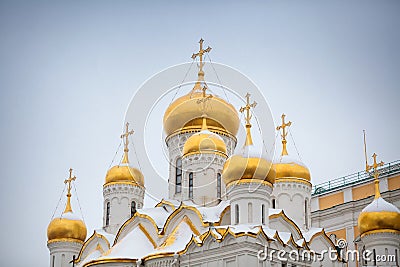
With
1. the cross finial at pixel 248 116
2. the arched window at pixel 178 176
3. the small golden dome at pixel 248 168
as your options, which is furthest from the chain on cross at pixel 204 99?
the small golden dome at pixel 248 168

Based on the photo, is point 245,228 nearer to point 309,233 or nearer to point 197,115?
point 309,233

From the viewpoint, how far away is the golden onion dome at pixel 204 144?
24.0 metres

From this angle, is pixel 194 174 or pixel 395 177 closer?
pixel 194 174

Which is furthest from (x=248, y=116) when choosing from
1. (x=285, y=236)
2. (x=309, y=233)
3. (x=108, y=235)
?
(x=108, y=235)

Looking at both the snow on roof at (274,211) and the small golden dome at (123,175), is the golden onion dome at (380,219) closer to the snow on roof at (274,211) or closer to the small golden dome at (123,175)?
the snow on roof at (274,211)

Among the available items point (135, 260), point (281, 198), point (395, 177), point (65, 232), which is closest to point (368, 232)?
point (281, 198)

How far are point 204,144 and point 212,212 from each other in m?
2.58

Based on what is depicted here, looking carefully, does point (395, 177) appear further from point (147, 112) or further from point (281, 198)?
point (147, 112)

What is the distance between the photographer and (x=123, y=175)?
26.2 m

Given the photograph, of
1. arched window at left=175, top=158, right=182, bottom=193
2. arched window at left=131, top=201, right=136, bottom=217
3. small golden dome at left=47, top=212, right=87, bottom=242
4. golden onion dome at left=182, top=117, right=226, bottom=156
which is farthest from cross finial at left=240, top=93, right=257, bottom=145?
small golden dome at left=47, top=212, right=87, bottom=242

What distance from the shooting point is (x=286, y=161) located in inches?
974

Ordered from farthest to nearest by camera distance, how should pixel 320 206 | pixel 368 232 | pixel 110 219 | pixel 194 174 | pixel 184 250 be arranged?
pixel 320 206 → pixel 110 219 → pixel 194 174 → pixel 368 232 → pixel 184 250

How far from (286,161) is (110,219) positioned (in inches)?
262

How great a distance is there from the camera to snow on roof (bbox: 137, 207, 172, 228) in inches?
922
